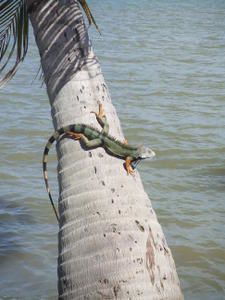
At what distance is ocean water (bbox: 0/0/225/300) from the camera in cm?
722

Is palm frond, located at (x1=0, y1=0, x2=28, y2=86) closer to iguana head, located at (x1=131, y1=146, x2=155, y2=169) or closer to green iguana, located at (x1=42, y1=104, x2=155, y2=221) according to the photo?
green iguana, located at (x1=42, y1=104, x2=155, y2=221)

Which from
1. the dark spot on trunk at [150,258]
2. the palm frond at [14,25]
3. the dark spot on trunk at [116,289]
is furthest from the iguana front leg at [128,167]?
the palm frond at [14,25]

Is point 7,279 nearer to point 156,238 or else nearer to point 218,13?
point 156,238

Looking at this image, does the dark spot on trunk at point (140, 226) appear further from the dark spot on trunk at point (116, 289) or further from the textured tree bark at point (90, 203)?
the dark spot on trunk at point (116, 289)

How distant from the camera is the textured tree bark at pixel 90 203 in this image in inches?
154

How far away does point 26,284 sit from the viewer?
679 centimetres

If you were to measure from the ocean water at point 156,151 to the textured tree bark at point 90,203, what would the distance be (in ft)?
8.27

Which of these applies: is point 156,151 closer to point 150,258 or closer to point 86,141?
point 86,141

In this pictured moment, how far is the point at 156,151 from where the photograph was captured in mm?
10773

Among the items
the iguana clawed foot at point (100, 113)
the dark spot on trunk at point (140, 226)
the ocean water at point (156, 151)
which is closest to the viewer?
the dark spot on trunk at point (140, 226)

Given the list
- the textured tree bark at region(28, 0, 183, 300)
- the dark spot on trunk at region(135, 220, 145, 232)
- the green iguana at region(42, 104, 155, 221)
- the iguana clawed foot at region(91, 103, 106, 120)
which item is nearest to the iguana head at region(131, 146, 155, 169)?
the green iguana at region(42, 104, 155, 221)

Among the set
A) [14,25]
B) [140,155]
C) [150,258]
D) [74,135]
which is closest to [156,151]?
[140,155]

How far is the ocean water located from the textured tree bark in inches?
99.2

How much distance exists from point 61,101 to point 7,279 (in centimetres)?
282
